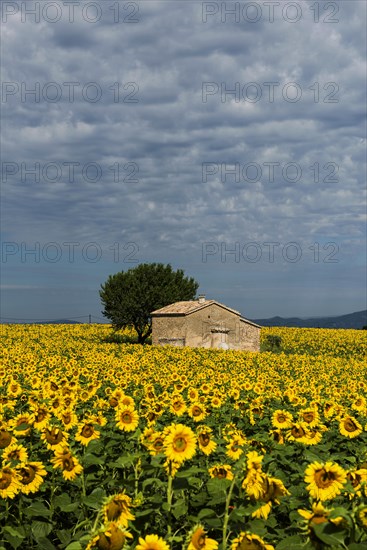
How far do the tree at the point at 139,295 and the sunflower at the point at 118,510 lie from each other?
41.4 metres

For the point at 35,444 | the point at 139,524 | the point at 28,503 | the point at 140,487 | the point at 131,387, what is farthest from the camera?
the point at 131,387

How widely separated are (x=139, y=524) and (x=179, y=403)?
3.06m

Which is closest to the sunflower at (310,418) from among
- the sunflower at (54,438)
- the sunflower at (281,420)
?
the sunflower at (281,420)

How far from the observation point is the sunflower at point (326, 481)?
338 cm

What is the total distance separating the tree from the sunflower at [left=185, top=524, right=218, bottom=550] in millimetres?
41788

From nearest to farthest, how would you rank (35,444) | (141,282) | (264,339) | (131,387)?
(35,444)
(131,387)
(141,282)
(264,339)

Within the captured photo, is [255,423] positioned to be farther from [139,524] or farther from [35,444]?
[139,524]

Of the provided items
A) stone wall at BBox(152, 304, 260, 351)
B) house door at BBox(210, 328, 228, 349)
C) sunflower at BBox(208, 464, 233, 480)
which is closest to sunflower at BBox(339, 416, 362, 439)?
sunflower at BBox(208, 464, 233, 480)

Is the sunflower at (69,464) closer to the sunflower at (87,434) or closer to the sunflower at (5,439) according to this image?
the sunflower at (5,439)

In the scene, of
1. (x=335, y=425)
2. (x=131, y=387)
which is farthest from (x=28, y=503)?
(x=131, y=387)

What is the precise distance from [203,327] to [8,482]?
3551 centimetres

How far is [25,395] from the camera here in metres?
8.99

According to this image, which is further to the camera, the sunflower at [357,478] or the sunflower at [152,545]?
the sunflower at [357,478]

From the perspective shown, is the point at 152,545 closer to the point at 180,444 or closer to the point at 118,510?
the point at 118,510
